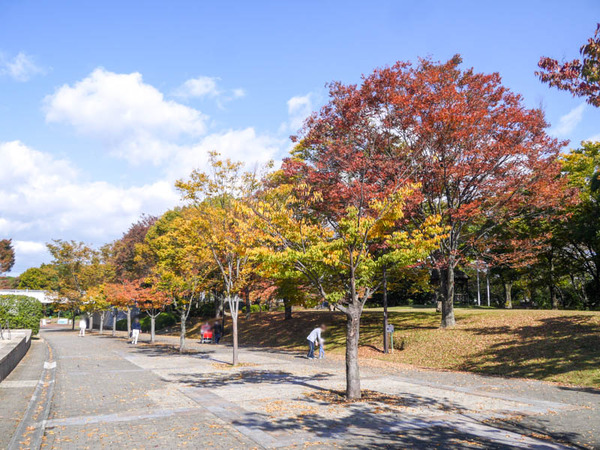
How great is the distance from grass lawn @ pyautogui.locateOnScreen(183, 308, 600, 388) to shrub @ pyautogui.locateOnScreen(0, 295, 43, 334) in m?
17.7

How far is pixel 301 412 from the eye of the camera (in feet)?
28.8

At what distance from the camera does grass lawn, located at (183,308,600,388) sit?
13.2 metres

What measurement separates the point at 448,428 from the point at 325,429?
213cm

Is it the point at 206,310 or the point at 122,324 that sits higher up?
the point at 206,310

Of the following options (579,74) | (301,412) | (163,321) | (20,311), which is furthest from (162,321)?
(579,74)

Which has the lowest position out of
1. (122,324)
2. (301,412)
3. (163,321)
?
(122,324)

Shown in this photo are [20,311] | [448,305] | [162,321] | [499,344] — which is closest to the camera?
[499,344]

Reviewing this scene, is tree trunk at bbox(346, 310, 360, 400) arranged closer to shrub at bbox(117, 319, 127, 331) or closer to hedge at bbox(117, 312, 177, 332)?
hedge at bbox(117, 312, 177, 332)

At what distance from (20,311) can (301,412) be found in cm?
2842

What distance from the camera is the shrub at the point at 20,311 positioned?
27902mm

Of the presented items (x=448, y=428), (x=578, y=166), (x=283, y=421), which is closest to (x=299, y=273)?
(x=283, y=421)

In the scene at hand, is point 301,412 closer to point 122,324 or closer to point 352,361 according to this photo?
point 352,361

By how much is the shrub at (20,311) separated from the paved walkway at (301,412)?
55.6 feet

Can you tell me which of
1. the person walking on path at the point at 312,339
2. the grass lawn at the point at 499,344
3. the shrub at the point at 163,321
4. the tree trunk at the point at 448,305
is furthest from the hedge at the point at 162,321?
the tree trunk at the point at 448,305
